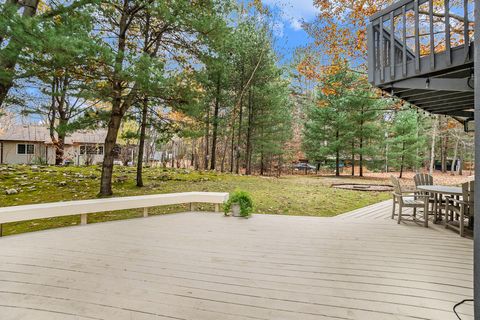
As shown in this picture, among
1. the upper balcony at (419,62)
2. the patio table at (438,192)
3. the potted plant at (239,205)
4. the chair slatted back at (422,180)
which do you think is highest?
the upper balcony at (419,62)

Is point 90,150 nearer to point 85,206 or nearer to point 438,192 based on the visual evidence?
point 85,206

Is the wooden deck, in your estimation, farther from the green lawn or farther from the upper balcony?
the upper balcony

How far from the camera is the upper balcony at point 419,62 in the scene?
3.11 meters

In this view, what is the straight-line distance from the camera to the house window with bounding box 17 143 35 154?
21.1m

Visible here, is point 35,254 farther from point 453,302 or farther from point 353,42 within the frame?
point 353,42

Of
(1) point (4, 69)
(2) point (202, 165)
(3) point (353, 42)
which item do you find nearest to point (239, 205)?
(1) point (4, 69)

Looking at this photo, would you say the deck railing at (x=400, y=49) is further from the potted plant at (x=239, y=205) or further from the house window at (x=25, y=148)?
the house window at (x=25, y=148)

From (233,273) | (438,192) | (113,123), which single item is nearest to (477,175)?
(233,273)

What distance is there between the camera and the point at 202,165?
20984mm

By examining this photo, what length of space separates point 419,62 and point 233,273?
11.1 feet

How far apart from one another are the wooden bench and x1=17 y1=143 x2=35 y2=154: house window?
71.0 ft

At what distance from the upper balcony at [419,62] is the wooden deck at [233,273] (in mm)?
2128

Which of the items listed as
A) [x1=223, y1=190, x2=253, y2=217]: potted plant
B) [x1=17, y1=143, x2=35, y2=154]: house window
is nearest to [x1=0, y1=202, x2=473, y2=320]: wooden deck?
[x1=223, y1=190, x2=253, y2=217]: potted plant

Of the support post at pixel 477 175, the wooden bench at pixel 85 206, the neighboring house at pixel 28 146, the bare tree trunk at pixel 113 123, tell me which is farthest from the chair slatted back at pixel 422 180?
the neighboring house at pixel 28 146
